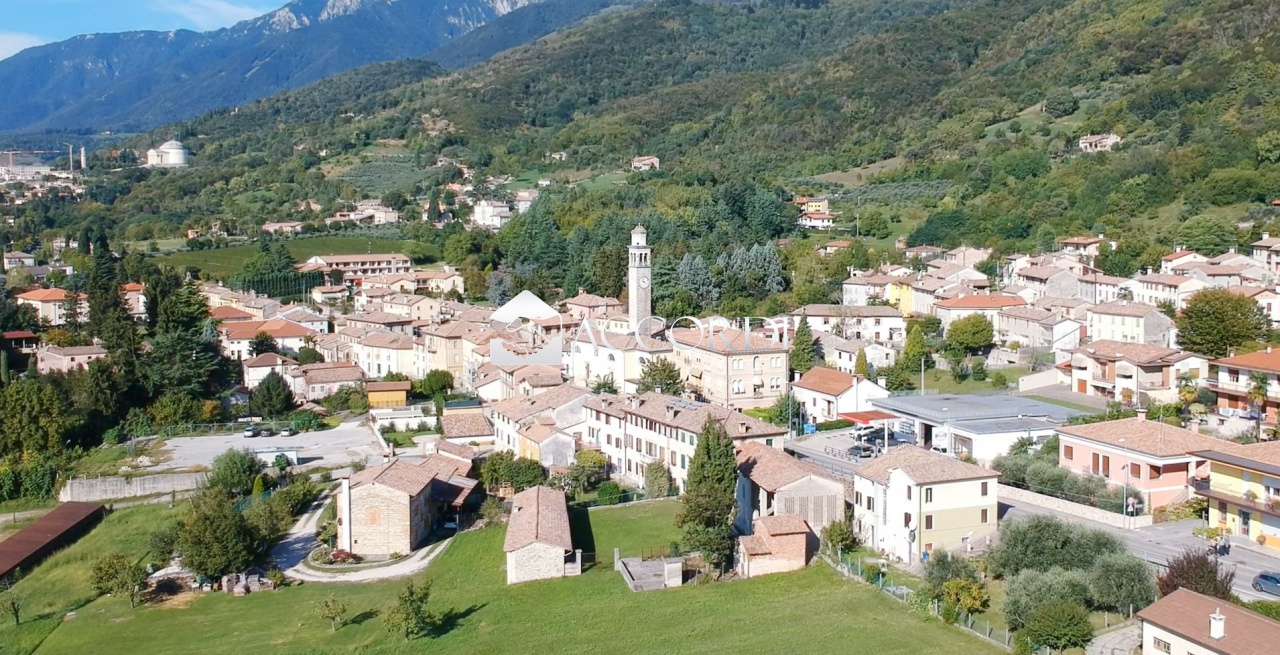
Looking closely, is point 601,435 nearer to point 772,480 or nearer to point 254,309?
point 772,480

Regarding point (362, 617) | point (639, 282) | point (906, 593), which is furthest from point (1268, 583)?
point (639, 282)

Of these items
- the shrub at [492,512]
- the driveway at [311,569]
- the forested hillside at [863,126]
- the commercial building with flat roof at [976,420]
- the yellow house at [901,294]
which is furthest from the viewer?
the forested hillside at [863,126]

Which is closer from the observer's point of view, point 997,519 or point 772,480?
point 997,519

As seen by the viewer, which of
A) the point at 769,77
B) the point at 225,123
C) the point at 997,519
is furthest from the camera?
the point at 225,123

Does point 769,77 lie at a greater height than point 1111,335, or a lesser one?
greater

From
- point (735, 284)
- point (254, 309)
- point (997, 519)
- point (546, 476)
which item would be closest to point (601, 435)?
point (546, 476)

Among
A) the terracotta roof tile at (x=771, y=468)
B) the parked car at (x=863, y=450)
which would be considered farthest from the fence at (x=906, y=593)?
the parked car at (x=863, y=450)

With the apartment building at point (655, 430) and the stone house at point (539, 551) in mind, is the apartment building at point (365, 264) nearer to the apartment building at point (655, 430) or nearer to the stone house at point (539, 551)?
the apartment building at point (655, 430)

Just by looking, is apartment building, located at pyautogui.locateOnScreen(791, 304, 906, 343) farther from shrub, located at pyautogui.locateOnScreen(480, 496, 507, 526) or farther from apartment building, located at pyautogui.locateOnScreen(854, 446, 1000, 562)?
apartment building, located at pyautogui.locateOnScreen(854, 446, 1000, 562)
